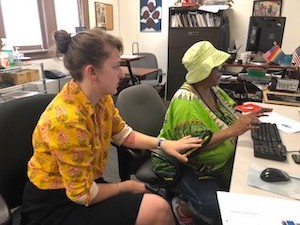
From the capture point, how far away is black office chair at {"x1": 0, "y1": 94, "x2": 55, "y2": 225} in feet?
3.32

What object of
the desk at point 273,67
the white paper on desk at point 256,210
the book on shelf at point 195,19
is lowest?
the white paper on desk at point 256,210

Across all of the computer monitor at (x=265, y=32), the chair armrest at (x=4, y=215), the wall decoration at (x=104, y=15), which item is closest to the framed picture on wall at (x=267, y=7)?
the computer monitor at (x=265, y=32)

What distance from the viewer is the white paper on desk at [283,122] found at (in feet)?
4.71

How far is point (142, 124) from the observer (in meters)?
1.53

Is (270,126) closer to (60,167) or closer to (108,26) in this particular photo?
(60,167)

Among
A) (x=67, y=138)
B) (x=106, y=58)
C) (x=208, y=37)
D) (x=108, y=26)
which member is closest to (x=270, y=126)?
(x=106, y=58)

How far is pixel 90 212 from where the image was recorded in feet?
3.15

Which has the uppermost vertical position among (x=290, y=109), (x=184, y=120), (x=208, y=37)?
(x=208, y=37)

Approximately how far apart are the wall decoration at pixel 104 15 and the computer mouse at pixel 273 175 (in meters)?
3.70

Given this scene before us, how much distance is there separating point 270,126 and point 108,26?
3.58 m

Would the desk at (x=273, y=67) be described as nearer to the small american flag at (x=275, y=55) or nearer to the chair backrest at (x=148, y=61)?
the small american flag at (x=275, y=55)

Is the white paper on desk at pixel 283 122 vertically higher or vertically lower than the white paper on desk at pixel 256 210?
lower

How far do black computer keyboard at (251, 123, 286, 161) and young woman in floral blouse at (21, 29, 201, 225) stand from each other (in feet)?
1.55

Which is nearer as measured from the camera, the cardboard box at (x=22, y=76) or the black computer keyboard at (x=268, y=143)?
the black computer keyboard at (x=268, y=143)
